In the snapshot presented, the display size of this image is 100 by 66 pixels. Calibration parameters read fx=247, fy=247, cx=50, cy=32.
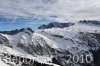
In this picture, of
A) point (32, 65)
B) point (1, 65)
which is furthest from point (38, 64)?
point (1, 65)

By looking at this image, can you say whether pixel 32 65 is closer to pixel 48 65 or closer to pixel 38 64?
pixel 38 64

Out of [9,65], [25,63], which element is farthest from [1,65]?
[25,63]

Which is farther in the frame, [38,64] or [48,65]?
[38,64]

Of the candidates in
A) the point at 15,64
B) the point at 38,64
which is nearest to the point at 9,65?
the point at 15,64

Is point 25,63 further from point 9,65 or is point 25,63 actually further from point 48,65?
point 48,65

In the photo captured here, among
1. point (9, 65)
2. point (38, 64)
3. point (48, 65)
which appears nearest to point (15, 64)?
point (9, 65)

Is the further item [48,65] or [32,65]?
[32,65]

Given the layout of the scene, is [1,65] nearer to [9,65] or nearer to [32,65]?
[9,65]
